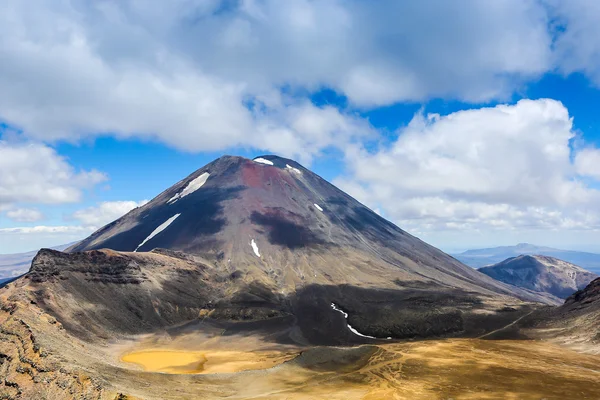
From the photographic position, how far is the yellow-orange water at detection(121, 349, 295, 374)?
66250 millimetres

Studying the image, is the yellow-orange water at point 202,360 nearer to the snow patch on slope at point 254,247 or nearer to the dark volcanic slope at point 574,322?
the dark volcanic slope at point 574,322

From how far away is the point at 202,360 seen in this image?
75.1m

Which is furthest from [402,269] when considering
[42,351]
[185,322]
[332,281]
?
[42,351]

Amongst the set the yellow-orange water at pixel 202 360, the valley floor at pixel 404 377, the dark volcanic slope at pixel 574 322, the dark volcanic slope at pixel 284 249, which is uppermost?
the dark volcanic slope at pixel 284 249

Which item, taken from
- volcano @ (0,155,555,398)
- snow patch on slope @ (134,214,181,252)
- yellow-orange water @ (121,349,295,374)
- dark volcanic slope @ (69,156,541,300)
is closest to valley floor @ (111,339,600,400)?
yellow-orange water @ (121,349,295,374)

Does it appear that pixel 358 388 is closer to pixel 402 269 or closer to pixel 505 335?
pixel 505 335

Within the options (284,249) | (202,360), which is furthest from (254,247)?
(202,360)

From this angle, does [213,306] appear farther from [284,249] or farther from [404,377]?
[404,377]

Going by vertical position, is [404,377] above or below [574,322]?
below

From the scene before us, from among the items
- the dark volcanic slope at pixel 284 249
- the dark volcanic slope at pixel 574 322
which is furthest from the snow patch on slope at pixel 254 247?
the dark volcanic slope at pixel 574 322

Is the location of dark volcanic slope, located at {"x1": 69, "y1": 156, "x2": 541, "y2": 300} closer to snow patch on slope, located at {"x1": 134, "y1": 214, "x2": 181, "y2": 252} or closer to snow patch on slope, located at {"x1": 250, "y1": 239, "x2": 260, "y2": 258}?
snow patch on slope, located at {"x1": 134, "y1": 214, "x2": 181, "y2": 252}

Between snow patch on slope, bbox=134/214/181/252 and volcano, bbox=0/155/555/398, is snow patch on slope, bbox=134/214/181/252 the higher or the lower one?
the higher one

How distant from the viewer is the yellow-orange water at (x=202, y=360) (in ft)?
217

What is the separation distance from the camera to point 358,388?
4644cm
